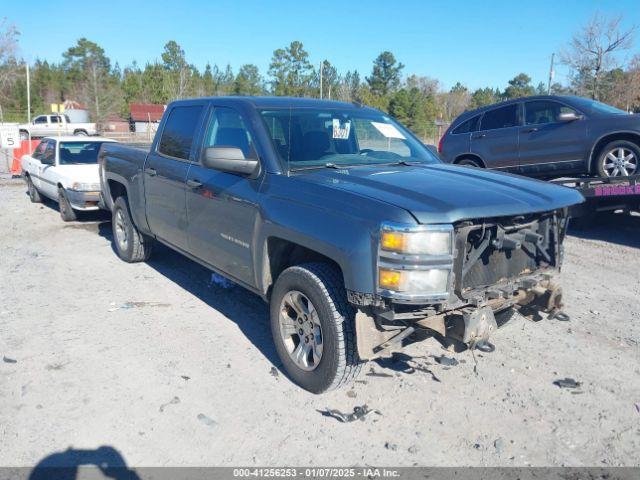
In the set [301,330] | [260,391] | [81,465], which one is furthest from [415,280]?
[81,465]

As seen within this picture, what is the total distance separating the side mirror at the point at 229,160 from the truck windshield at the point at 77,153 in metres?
7.45

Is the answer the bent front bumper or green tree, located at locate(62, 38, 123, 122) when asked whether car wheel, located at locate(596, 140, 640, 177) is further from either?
green tree, located at locate(62, 38, 123, 122)

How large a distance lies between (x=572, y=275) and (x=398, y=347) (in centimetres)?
392

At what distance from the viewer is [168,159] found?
5441 mm

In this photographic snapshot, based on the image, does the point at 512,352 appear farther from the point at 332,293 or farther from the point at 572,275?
the point at 572,275

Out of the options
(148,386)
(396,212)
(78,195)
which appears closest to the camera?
(396,212)

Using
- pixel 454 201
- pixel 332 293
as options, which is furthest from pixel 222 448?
pixel 454 201

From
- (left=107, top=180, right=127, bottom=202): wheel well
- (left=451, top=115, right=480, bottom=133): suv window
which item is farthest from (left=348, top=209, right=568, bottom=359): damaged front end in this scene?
(left=451, top=115, right=480, bottom=133): suv window

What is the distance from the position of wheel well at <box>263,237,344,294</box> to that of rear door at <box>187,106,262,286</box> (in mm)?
170

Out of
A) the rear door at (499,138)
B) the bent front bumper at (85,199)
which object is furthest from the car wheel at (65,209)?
the rear door at (499,138)

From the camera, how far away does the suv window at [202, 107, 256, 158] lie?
442cm

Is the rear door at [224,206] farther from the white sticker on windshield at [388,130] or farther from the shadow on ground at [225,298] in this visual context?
the white sticker on windshield at [388,130]

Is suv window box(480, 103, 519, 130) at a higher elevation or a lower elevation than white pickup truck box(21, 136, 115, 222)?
higher

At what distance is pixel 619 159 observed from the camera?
26.8 feet
